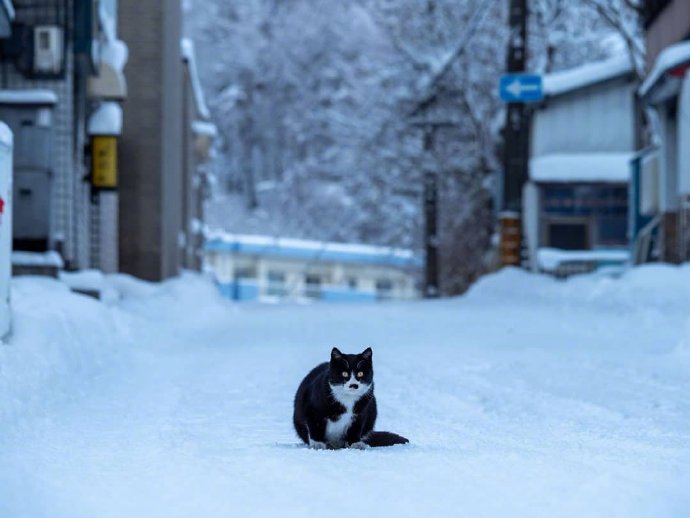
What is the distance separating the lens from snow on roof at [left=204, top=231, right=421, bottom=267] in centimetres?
5997

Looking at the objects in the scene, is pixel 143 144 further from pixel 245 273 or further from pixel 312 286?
pixel 312 286

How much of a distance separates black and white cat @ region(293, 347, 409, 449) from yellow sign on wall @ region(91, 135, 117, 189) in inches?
663

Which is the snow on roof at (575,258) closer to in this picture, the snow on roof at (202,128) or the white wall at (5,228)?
the snow on roof at (202,128)

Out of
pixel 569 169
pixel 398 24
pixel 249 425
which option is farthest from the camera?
pixel 398 24

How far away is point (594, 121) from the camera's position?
123ft

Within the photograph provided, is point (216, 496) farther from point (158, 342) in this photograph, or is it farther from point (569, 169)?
point (569, 169)

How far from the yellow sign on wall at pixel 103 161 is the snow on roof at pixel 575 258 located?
13569mm

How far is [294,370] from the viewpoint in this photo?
13.4 metres

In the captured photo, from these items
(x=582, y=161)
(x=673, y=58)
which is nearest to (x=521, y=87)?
(x=673, y=58)

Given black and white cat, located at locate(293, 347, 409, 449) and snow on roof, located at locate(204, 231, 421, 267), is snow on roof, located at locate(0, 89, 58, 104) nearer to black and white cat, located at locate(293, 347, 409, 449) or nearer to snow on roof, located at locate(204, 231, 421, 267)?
black and white cat, located at locate(293, 347, 409, 449)

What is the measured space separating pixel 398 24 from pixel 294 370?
33374 millimetres

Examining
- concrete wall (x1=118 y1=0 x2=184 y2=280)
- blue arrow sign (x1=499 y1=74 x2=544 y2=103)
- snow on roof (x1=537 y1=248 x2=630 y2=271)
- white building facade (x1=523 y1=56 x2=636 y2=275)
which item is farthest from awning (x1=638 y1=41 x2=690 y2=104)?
concrete wall (x1=118 y1=0 x2=184 y2=280)

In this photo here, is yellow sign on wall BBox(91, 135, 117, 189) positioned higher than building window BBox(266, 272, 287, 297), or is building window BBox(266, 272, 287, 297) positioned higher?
yellow sign on wall BBox(91, 135, 117, 189)

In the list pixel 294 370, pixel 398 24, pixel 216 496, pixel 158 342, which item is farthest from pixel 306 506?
pixel 398 24
